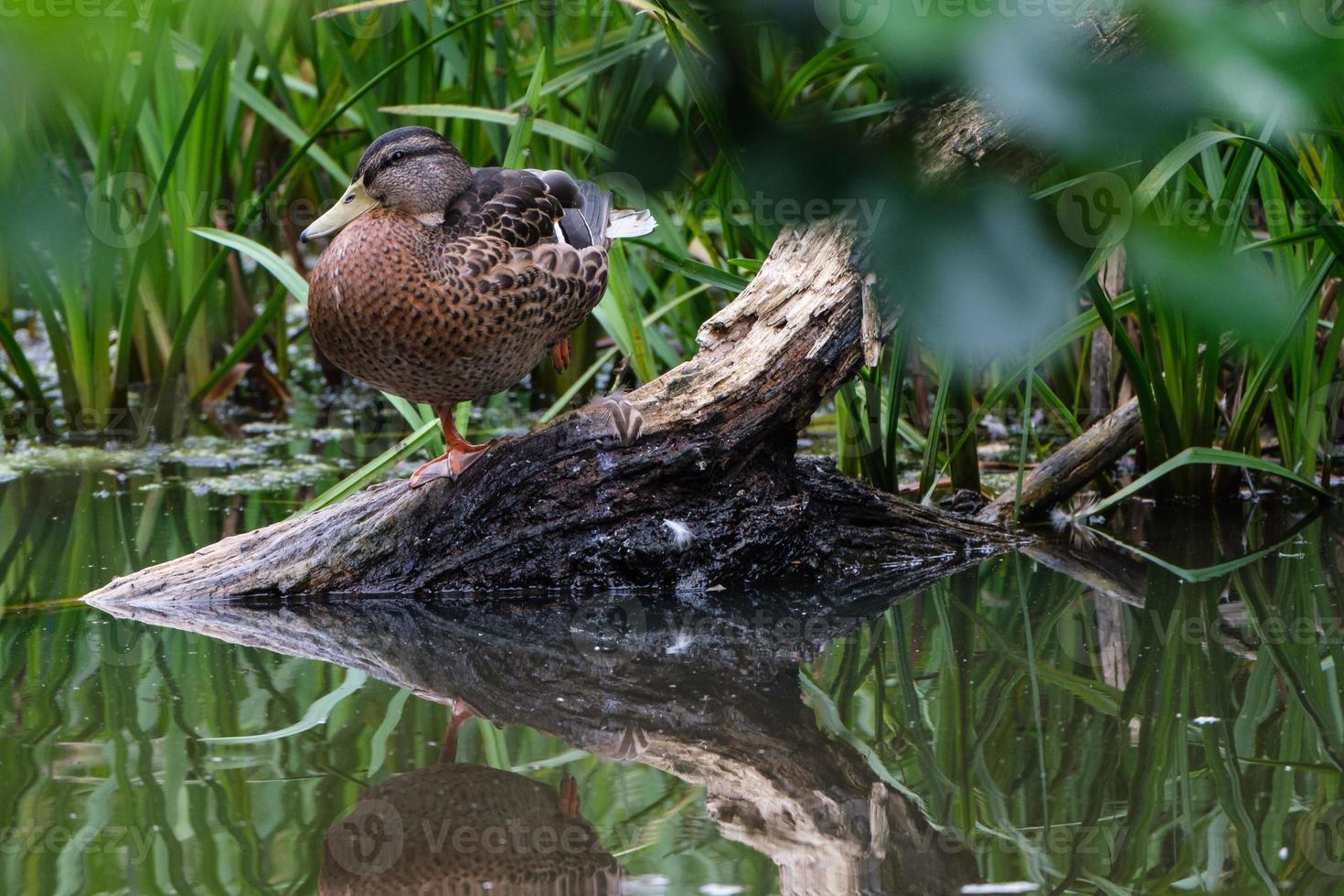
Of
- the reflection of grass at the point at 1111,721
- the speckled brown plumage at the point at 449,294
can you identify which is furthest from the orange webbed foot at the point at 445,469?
the reflection of grass at the point at 1111,721

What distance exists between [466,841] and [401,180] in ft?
5.49

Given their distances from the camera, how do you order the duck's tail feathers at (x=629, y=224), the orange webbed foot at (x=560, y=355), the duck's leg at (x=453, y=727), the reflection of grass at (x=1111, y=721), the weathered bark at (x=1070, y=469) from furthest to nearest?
the weathered bark at (x=1070, y=469)
the orange webbed foot at (x=560, y=355)
the duck's tail feathers at (x=629, y=224)
the duck's leg at (x=453, y=727)
the reflection of grass at (x=1111, y=721)

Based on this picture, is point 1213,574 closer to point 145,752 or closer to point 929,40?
point 145,752

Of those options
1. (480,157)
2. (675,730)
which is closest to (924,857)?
(675,730)

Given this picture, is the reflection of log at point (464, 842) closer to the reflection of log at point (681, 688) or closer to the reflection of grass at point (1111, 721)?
the reflection of log at point (681, 688)

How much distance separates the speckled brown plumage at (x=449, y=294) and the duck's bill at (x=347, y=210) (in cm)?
3

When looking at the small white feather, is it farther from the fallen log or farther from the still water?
the still water

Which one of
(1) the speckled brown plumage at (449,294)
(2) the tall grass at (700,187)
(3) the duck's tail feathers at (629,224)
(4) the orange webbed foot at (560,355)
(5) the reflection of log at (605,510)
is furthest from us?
(4) the orange webbed foot at (560,355)

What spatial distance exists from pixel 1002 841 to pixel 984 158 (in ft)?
4.32

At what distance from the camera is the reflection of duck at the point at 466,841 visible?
1.70 m

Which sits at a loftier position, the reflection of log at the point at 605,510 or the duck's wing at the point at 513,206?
the duck's wing at the point at 513,206

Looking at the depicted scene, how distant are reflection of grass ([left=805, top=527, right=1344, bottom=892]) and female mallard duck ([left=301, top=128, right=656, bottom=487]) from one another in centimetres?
100

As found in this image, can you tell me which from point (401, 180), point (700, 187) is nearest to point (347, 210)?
point (401, 180)

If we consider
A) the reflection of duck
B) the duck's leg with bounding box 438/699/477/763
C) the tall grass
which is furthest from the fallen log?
the reflection of duck
